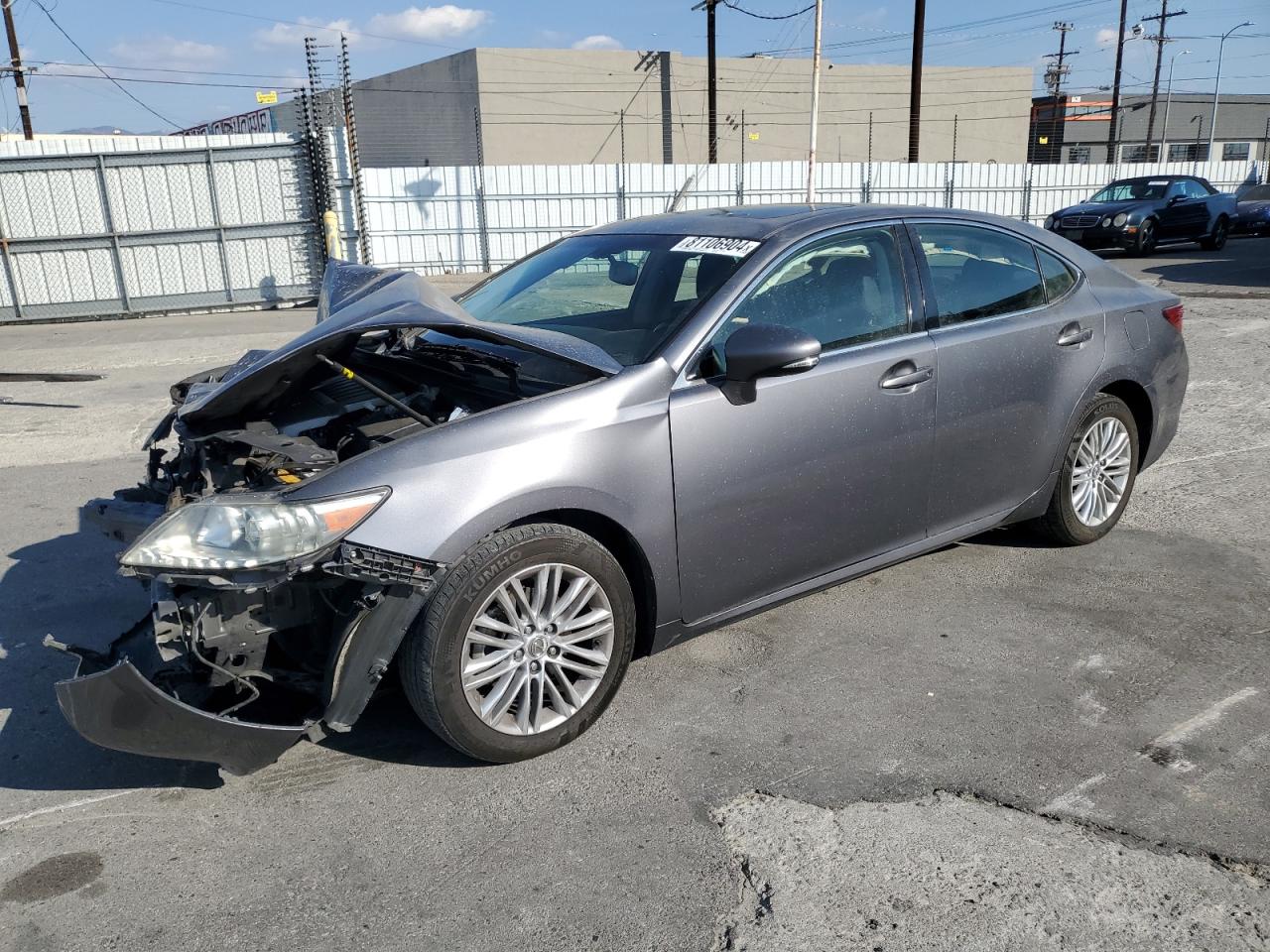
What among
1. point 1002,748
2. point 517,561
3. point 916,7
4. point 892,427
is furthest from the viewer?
point 916,7

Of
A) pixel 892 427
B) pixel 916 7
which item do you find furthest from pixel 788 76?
pixel 892 427

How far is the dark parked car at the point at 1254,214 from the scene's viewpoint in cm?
2711

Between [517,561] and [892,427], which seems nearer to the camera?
[517,561]

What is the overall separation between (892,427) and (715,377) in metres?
0.81

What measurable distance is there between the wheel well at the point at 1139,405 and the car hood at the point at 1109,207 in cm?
1801

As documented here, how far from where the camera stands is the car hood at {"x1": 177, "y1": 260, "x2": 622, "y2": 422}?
11.0 feet

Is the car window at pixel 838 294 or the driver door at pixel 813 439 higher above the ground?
the car window at pixel 838 294

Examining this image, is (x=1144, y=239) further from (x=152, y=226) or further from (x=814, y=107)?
(x=152, y=226)

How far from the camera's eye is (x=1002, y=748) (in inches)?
130

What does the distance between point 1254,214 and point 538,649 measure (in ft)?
98.1

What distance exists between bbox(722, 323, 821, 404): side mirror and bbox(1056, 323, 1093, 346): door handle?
162 cm

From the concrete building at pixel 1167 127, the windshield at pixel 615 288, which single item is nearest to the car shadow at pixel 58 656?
the windshield at pixel 615 288

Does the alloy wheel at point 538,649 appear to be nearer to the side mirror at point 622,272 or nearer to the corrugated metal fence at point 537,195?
the side mirror at point 622,272

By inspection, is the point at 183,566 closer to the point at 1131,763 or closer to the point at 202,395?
the point at 202,395
